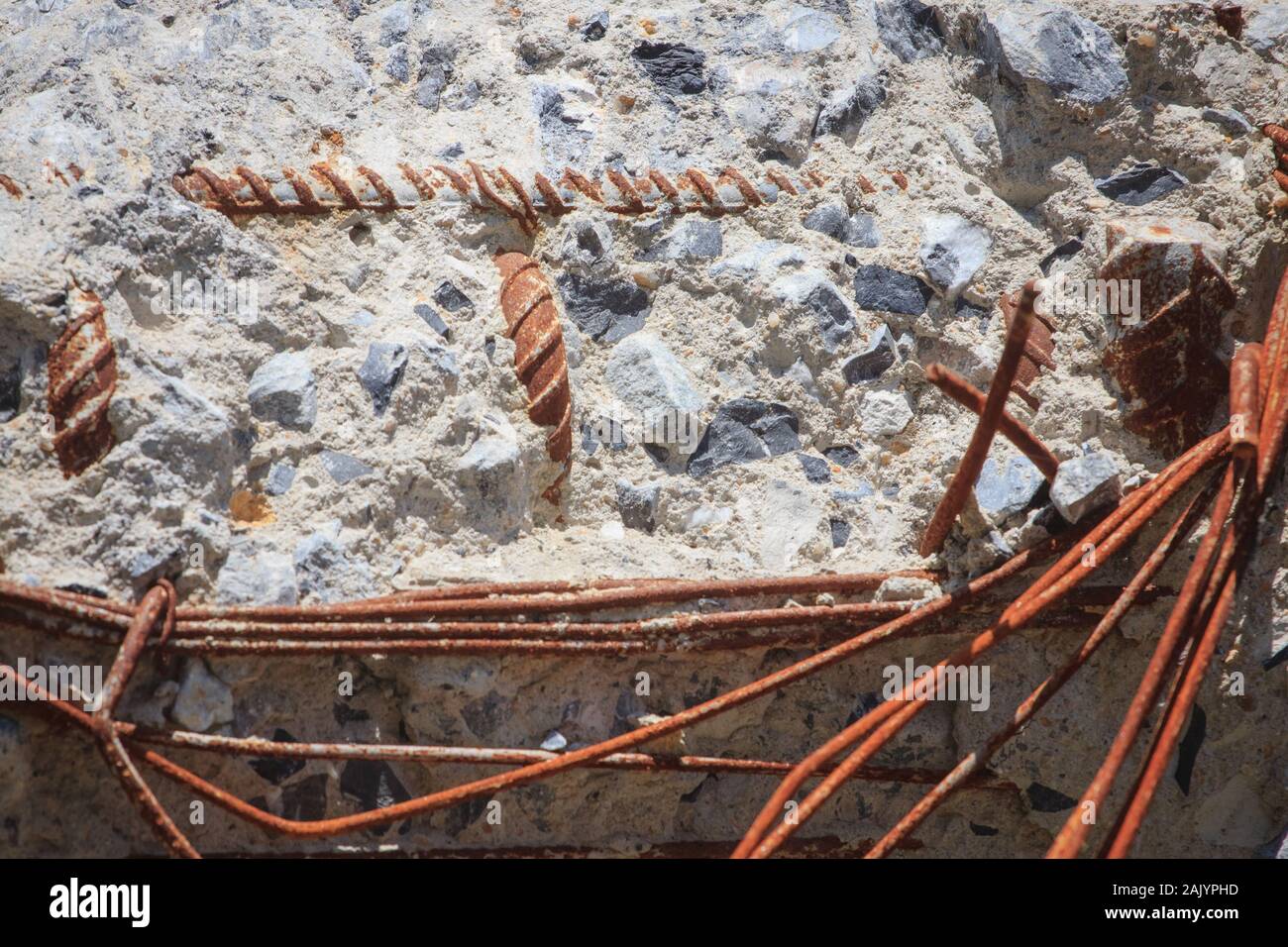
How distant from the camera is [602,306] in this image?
281 centimetres

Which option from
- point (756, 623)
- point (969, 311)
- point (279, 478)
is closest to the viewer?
point (756, 623)

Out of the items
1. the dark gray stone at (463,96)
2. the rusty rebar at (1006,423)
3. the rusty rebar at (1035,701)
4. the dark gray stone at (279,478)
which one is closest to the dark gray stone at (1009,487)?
the rusty rebar at (1006,423)

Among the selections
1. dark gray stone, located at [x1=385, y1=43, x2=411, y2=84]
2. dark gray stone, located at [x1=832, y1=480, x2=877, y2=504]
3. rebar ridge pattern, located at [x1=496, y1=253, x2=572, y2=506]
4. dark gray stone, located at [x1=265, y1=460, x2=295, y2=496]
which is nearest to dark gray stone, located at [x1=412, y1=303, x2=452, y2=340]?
rebar ridge pattern, located at [x1=496, y1=253, x2=572, y2=506]

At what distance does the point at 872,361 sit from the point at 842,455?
0.81 ft

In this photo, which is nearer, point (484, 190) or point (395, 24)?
point (484, 190)

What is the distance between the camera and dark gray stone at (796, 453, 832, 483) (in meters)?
2.69

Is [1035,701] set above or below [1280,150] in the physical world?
below

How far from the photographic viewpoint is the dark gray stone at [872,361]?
2.77 meters

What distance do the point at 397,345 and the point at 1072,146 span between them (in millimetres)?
1773

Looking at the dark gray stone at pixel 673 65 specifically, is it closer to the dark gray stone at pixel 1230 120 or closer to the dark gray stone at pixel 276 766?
the dark gray stone at pixel 1230 120

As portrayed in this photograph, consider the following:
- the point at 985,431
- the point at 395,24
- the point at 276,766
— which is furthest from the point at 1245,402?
the point at 395,24

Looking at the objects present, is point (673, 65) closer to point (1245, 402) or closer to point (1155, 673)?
point (1245, 402)

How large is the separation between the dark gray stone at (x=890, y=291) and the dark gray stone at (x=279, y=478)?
4.53ft

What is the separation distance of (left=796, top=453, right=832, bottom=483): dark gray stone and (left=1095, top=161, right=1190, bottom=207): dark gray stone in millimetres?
1011
